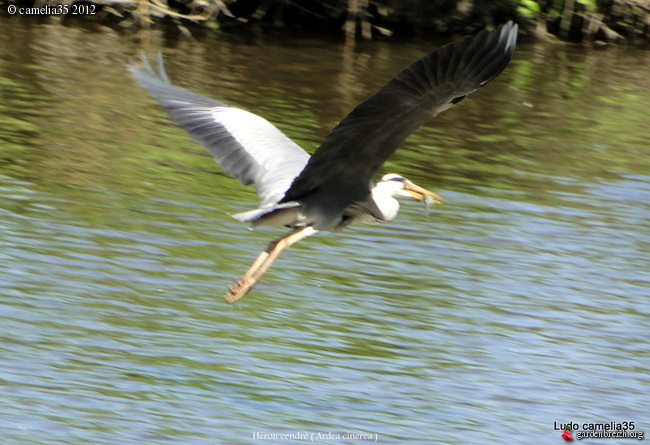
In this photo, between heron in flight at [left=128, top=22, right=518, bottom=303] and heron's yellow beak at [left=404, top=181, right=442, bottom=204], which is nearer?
heron in flight at [left=128, top=22, right=518, bottom=303]

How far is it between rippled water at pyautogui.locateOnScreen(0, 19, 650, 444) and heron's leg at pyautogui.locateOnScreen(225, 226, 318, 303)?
1.36ft

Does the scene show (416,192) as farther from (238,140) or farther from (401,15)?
(401,15)

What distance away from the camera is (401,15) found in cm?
1730

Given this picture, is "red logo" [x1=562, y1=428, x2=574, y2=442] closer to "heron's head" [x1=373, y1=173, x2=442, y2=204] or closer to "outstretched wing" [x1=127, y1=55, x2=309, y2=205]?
"heron's head" [x1=373, y1=173, x2=442, y2=204]

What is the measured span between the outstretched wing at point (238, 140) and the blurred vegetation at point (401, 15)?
30.3 ft

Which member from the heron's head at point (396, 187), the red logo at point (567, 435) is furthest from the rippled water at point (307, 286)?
the heron's head at point (396, 187)

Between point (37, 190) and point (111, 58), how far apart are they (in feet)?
16.8

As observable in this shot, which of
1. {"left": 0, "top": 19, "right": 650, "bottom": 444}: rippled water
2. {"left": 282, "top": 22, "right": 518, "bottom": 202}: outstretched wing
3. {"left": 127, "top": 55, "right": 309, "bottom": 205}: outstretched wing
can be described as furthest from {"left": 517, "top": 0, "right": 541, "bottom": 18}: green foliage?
{"left": 282, "top": 22, "right": 518, "bottom": 202}: outstretched wing

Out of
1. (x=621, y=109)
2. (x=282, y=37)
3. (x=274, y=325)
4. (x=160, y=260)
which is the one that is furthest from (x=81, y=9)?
(x=274, y=325)

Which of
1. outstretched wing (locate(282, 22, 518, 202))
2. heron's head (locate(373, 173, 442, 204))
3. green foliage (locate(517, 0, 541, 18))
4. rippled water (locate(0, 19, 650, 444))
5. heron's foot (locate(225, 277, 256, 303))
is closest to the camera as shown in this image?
outstretched wing (locate(282, 22, 518, 202))

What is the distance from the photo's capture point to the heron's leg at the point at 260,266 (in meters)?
5.79

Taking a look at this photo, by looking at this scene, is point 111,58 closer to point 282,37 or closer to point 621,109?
point 282,37

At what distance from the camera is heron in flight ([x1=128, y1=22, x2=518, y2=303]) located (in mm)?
4602

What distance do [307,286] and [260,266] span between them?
1411 millimetres
